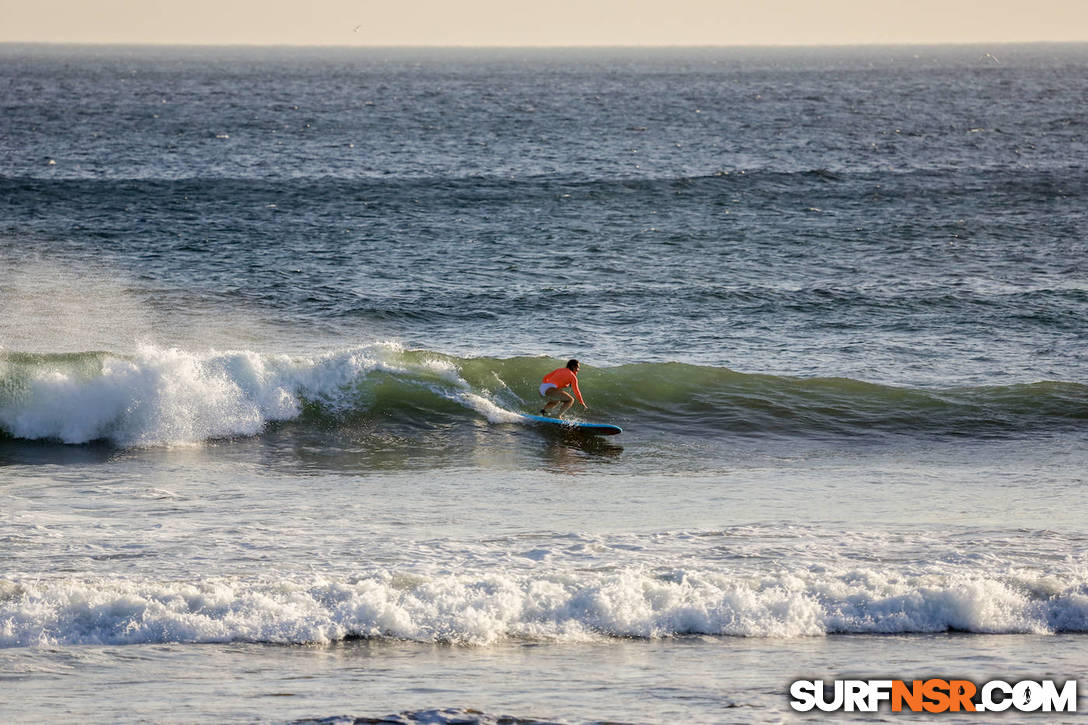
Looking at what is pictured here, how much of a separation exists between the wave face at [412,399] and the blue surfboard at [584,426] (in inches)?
27.3

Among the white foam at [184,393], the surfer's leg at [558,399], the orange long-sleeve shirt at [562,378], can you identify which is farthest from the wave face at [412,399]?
the orange long-sleeve shirt at [562,378]

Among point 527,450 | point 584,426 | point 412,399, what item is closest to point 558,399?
point 584,426

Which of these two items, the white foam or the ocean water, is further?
the white foam

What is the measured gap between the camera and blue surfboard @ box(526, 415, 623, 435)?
60.0ft

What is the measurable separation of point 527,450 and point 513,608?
6.99 meters

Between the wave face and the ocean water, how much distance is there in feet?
0.23

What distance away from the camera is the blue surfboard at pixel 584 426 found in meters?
18.3

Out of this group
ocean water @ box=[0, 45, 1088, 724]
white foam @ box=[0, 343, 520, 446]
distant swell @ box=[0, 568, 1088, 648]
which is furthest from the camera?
white foam @ box=[0, 343, 520, 446]

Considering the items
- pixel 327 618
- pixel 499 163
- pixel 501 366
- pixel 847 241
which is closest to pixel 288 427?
pixel 501 366

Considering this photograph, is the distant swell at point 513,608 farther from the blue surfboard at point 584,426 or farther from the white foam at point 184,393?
the blue surfboard at point 584,426

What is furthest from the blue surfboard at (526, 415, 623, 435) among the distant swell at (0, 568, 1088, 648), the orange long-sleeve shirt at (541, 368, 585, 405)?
the distant swell at (0, 568, 1088, 648)

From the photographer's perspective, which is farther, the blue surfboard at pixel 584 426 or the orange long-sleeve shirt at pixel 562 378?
the orange long-sleeve shirt at pixel 562 378

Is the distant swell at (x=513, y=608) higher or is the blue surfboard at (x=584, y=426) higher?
the blue surfboard at (x=584, y=426)

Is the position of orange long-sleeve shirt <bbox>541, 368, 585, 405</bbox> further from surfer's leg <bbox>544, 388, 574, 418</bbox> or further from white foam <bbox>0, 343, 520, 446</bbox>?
white foam <bbox>0, 343, 520, 446</bbox>
